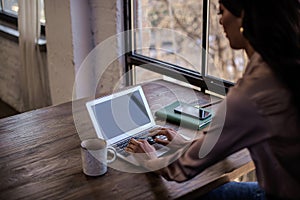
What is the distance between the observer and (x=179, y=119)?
5.93 ft

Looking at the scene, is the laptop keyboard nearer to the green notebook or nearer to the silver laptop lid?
the silver laptop lid

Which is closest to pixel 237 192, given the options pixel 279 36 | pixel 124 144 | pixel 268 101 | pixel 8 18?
pixel 124 144

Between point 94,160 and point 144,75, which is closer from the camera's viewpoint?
point 94,160

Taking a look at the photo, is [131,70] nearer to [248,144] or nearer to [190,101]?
[190,101]

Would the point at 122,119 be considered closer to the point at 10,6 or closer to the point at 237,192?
the point at 237,192

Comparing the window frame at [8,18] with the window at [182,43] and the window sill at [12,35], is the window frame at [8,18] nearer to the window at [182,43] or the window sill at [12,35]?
the window sill at [12,35]

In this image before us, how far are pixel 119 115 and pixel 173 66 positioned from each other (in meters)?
0.89

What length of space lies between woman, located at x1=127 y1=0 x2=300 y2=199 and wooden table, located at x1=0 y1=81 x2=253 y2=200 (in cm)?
21

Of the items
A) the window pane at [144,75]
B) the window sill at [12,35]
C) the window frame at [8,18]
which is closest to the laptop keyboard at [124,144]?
the window pane at [144,75]

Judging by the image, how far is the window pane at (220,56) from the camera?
2.28 meters

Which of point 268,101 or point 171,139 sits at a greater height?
point 268,101

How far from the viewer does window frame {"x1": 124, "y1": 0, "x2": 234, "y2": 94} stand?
2.21 metres

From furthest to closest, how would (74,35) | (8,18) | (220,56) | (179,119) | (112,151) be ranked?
(8,18), (74,35), (220,56), (179,119), (112,151)

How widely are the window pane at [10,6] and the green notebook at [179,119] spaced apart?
7.77 ft
